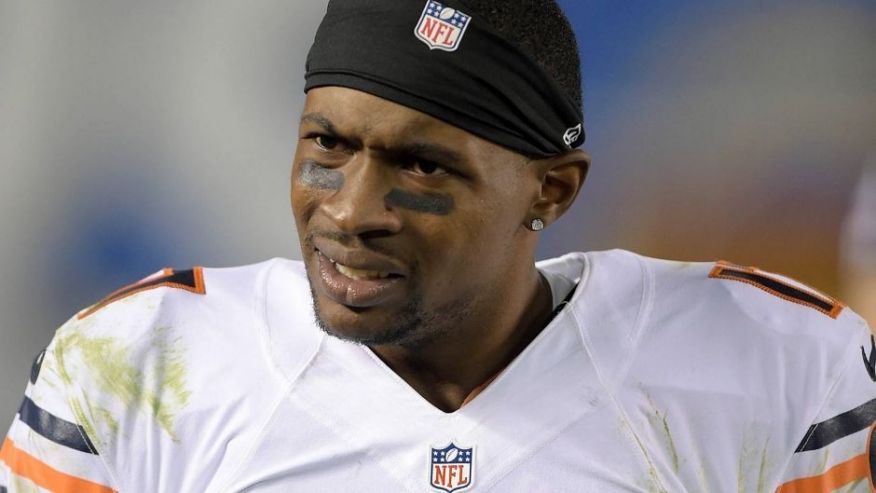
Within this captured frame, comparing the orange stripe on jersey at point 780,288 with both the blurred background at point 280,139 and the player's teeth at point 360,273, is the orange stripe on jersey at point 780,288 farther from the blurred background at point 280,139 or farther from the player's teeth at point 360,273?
the blurred background at point 280,139

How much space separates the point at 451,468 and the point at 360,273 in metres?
0.27

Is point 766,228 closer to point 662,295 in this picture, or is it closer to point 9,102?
point 662,295

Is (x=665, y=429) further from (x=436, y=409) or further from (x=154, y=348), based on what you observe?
(x=154, y=348)

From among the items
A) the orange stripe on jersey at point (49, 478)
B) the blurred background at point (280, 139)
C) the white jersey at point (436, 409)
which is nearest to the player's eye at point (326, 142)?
the white jersey at point (436, 409)

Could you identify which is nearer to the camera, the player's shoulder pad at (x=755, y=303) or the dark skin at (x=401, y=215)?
the dark skin at (x=401, y=215)

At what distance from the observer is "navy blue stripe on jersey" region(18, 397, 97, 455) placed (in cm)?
160

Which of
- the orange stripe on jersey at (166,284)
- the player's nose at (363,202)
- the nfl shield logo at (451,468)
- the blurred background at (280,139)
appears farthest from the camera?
the blurred background at (280,139)

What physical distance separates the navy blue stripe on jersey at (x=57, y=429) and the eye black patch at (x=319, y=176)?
1.33ft

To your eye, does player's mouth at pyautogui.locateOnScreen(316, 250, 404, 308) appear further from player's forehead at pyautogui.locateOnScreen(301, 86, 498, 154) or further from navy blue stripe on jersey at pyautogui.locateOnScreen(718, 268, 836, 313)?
navy blue stripe on jersey at pyautogui.locateOnScreen(718, 268, 836, 313)

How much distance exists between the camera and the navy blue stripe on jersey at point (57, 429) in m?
1.60

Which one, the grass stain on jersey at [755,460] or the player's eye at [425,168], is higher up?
the player's eye at [425,168]

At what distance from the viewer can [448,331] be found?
1.66 meters

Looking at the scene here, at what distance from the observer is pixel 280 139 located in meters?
2.61

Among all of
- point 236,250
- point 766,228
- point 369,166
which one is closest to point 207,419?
point 369,166
